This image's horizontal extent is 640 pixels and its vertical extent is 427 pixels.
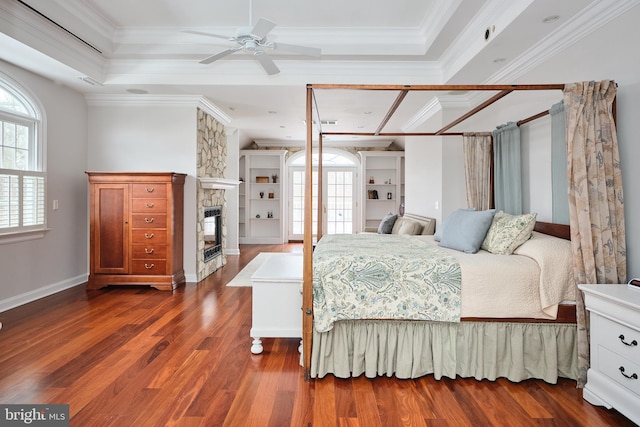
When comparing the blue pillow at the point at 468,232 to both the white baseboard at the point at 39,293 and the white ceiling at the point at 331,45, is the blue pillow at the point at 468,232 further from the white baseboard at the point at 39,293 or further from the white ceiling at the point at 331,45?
the white baseboard at the point at 39,293

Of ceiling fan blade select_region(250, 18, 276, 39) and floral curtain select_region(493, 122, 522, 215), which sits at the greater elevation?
ceiling fan blade select_region(250, 18, 276, 39)

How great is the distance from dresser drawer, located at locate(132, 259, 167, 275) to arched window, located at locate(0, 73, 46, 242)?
1.10 m

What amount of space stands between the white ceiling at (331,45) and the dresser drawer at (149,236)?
1844 millimetres

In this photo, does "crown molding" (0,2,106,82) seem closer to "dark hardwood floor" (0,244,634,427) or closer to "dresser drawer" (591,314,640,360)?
"dark hardwood floor" (0,244,634,427)

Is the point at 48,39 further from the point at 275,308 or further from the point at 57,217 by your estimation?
the point at 275,308

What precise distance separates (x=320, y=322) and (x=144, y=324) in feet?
6.52

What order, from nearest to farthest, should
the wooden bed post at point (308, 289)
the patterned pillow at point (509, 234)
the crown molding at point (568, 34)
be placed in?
the wooden bed post at point (308, 289) → the crown molding at point (568, 34) → the patterned pillow at point (509, 234)

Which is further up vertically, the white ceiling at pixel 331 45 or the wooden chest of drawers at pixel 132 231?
the white ceiling at pixel 331 45

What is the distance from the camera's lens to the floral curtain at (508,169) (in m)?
3.50

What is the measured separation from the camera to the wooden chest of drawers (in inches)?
181

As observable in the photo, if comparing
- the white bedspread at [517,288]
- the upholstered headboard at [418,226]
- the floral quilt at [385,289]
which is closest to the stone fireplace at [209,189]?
the upholstered headboard at [418,226]

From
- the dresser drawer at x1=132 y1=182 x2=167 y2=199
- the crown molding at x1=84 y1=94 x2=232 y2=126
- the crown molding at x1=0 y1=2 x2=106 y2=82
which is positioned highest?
the crown molding at x1=0 y1=2 x2=106 y2=82

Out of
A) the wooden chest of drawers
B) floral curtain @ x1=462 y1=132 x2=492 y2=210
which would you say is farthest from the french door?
floral curtain @ x1=462 y1=132 x2=492 y2=210

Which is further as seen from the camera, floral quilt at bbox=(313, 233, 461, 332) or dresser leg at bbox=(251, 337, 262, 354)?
dresser leg at bbox=(251, 337, 262, 354)
